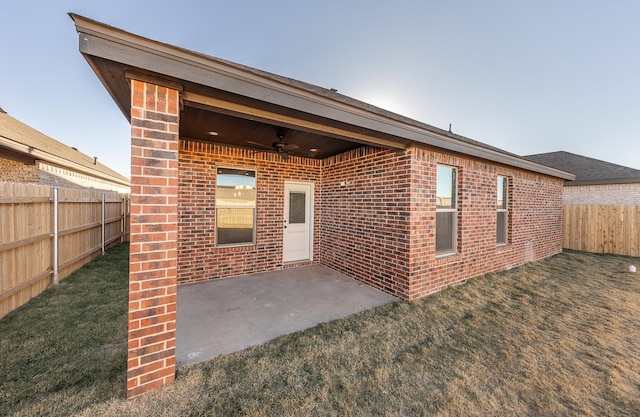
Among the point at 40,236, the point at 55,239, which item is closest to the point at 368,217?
the point at 40,236

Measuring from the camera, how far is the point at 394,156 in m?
4.18

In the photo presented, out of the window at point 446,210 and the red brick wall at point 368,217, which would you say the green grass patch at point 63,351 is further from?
the window at point 446,210

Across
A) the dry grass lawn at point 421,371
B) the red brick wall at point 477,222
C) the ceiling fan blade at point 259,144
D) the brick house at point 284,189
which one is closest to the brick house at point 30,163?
the brick house at point 284,189

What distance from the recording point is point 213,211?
4832 mm

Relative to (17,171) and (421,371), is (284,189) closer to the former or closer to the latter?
(421,371)

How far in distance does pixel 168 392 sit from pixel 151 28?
9196mm

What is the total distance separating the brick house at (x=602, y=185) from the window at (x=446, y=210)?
30.5 ft

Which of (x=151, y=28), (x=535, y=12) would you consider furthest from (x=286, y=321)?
(x=535, y=12)

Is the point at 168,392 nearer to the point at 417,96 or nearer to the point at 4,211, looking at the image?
the point at 4,211

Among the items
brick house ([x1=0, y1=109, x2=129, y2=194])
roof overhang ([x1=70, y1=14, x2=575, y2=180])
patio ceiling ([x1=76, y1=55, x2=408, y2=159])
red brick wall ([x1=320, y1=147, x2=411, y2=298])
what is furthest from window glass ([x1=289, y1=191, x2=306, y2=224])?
brick house ([x1=0, y1=109, x2=129, y2=194])

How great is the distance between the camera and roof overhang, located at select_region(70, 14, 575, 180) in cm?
167

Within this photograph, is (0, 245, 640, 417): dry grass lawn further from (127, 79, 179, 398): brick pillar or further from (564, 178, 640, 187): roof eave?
(564, 178, 640, 187): roof eave

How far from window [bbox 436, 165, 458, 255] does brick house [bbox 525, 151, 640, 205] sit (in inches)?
367

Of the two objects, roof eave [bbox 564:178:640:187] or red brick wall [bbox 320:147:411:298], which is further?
roof eave [bbox 564:178:640:187]
